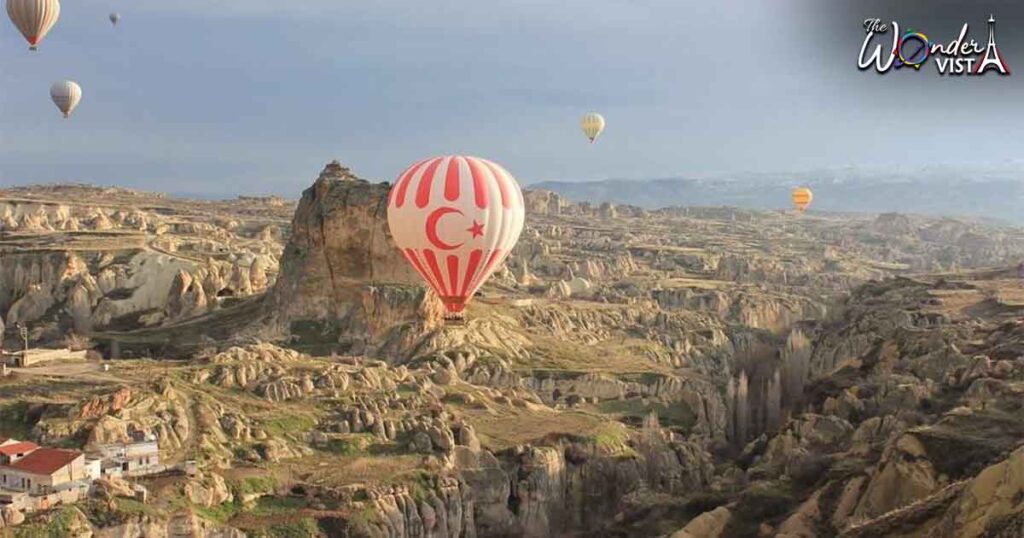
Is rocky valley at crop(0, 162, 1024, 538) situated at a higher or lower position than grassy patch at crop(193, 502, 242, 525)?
higher

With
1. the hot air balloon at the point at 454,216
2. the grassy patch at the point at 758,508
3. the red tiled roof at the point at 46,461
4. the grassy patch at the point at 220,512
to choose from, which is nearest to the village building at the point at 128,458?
the red tiled roof at the point at 46,461

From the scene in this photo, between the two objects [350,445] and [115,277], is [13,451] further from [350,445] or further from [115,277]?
[115,277]

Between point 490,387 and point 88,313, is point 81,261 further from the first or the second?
point 490,387

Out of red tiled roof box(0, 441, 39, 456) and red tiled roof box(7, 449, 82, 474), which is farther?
red tiled roof box(0, 441, 39, 456)

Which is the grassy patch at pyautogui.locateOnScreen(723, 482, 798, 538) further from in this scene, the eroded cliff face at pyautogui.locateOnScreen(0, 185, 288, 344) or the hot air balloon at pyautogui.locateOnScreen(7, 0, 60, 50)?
the eroded cliff face at pyautogui.locateOnScreen(0, 185, 288, 344)

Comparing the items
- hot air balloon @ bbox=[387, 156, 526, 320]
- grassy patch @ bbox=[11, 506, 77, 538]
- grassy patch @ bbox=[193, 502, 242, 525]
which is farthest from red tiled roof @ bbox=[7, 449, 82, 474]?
hot air balloon @ bbox=[387, 156, 526, 320]

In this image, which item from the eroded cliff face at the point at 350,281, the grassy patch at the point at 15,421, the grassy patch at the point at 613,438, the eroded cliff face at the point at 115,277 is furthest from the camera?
the eroded cliff face at the point at 115,277

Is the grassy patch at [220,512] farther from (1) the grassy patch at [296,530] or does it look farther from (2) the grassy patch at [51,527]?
(2) the grassy patch at [51,527]
